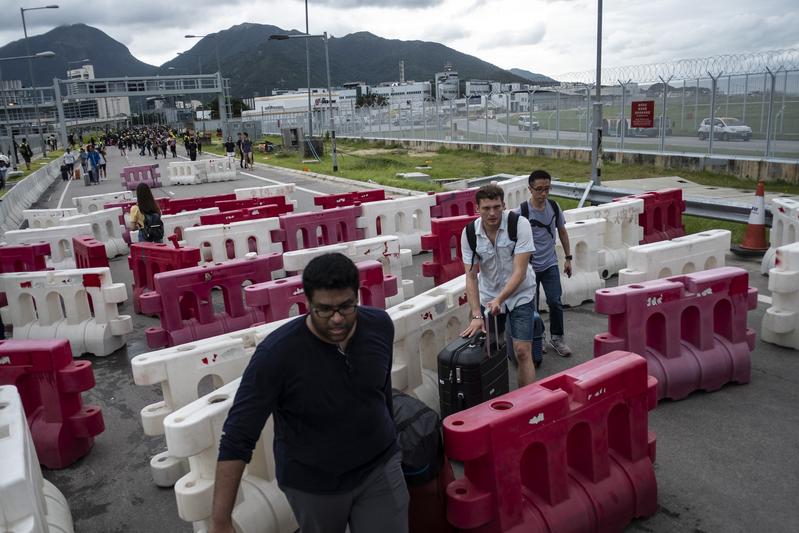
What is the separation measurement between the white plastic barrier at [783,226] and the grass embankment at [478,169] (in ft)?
6.94

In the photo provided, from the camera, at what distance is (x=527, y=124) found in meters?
29.9

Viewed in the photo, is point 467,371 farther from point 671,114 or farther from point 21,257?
point 671,114

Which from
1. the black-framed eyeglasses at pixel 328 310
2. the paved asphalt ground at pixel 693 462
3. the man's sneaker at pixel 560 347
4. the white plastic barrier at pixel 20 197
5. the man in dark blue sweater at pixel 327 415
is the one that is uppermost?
the black-framed eyeglasses at pixel 328 310

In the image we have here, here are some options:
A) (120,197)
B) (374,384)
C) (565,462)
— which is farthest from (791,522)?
(120,197)

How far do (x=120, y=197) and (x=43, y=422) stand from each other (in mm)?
13569

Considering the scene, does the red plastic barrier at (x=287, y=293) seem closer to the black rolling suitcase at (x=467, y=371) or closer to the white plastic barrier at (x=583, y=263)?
the black rolling suitcase at (x=467, y=371)

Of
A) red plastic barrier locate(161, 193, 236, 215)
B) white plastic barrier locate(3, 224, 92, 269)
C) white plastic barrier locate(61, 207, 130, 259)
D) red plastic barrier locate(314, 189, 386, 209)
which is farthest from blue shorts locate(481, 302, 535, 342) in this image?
white plastic barrier locate(61, 207, 130, 259)

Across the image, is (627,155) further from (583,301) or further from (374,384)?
(374,384)

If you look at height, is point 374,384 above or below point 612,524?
above

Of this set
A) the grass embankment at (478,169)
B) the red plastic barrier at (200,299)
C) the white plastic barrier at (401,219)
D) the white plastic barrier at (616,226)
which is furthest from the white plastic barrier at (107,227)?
the white plastic barrier at (616,226)

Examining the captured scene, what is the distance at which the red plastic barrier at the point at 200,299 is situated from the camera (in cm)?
742

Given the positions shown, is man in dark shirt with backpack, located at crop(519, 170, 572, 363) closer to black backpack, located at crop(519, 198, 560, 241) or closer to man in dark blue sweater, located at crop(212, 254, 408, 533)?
black backpack, located at crop(519, 198, 560, 241)

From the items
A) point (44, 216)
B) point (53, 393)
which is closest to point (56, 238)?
point (44, 216)

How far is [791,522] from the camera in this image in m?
3.92
